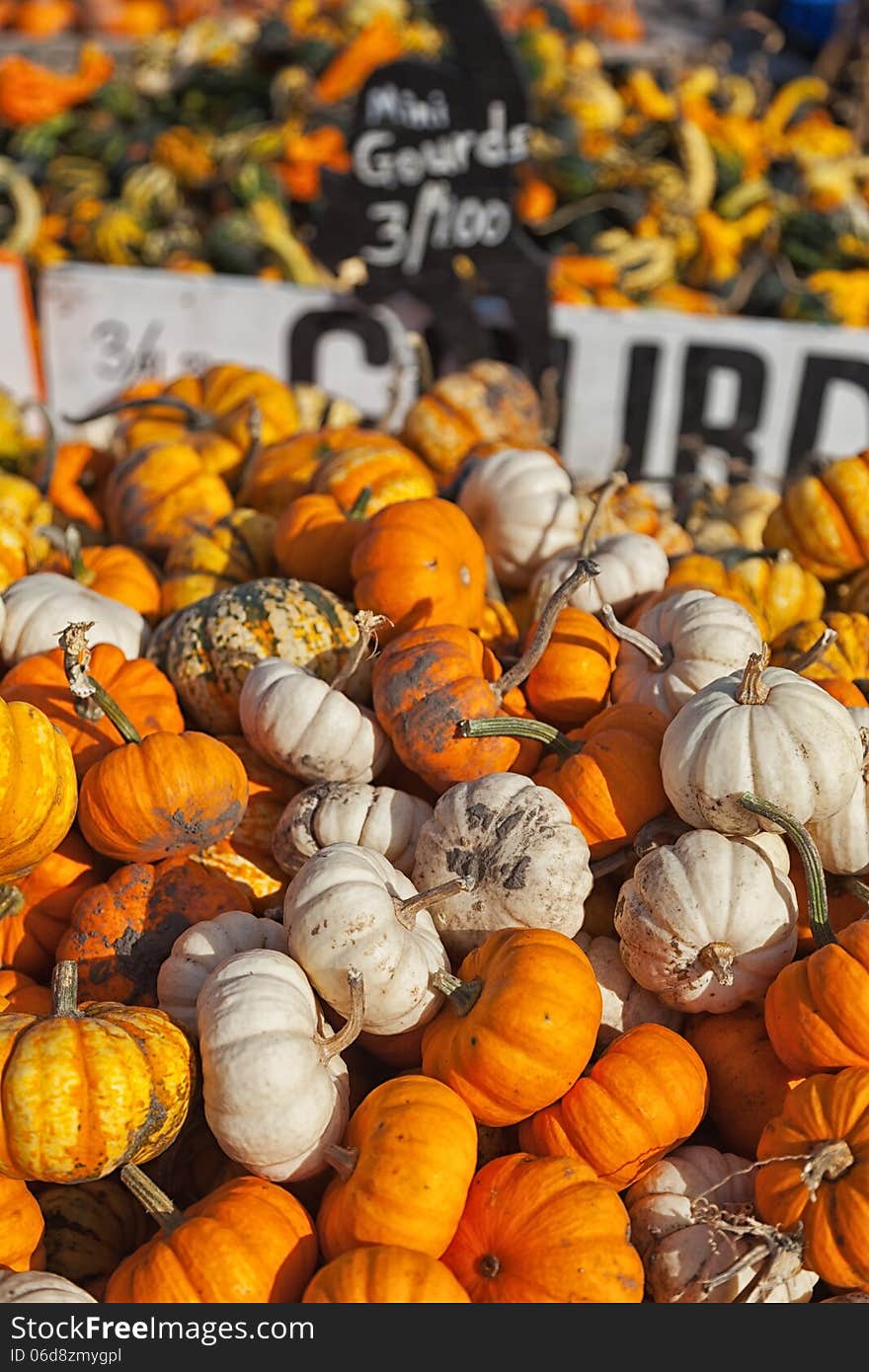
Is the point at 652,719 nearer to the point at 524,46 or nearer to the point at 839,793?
the point at 839,793

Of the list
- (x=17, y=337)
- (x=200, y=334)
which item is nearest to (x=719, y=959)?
(x=200, y=334)

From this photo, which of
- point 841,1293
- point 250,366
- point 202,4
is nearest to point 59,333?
point 250,366

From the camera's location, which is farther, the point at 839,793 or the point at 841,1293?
the point at 839,793

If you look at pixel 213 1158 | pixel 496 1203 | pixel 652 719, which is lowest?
pixel 213 1158

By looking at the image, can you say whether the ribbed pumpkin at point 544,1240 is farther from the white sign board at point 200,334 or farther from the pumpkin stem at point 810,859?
the white sign board at point 200,334

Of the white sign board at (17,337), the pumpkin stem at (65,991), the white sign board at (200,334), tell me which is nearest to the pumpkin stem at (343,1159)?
the pumpkin stem at (65,991)

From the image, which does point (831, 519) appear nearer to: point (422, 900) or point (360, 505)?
point (360, 505)

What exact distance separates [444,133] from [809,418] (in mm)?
1867

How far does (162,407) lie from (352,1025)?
2.56 metres

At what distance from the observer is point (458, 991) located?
1.91 m

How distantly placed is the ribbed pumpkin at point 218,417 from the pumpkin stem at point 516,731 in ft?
4.82

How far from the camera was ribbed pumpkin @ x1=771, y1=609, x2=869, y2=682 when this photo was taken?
263 cm

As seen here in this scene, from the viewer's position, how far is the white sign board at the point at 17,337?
4.82 m

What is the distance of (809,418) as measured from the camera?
15.7 feet
